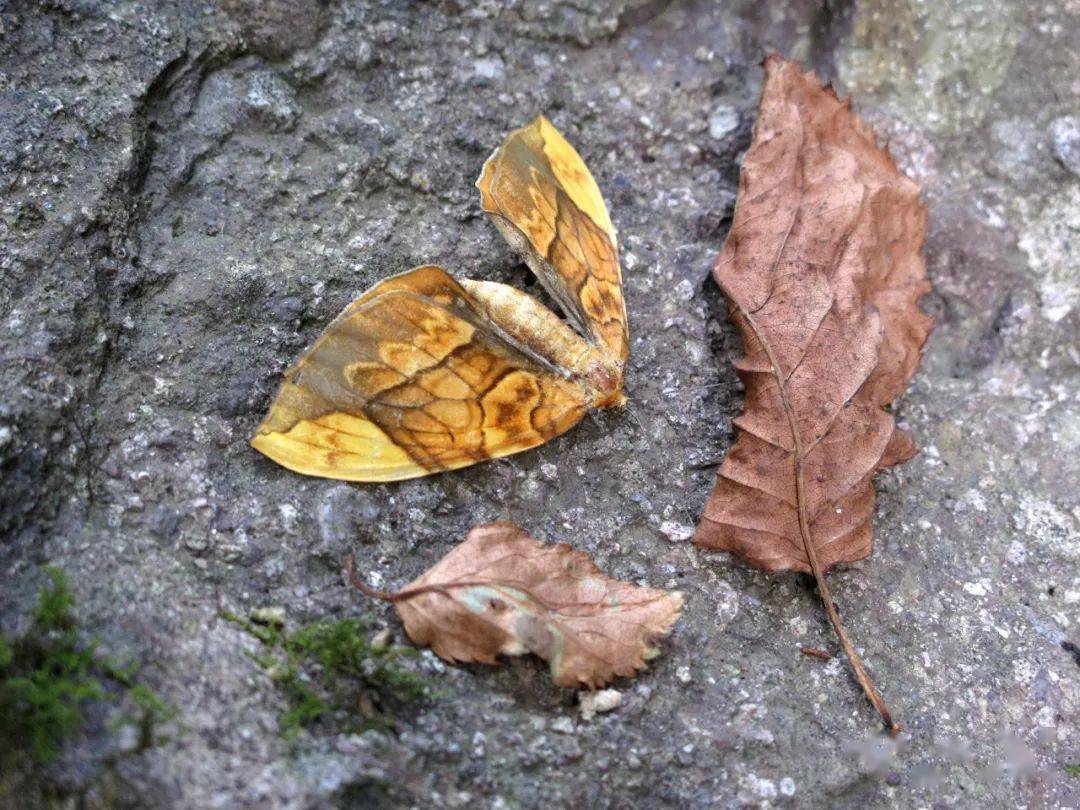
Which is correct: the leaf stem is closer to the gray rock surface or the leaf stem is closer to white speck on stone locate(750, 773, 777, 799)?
the gray rock surface

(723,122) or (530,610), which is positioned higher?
(723,122)

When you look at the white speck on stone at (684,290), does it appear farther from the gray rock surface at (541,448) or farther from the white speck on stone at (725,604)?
the white speck on stone at (725,604)

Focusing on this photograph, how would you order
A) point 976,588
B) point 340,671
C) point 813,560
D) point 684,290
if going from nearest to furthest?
1. point 340,671
2. point 813,560
3. point 976,588
4. point 684,290

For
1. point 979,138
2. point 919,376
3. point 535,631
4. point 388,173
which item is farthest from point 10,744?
point 979,138

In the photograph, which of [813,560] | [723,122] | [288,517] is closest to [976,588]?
[813,560]

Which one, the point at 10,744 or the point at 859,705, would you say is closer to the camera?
the point at 10,744

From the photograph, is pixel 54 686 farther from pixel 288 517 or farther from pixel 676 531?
pixel 676 531

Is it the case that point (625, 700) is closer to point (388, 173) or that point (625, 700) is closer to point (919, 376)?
point (919, 376)
